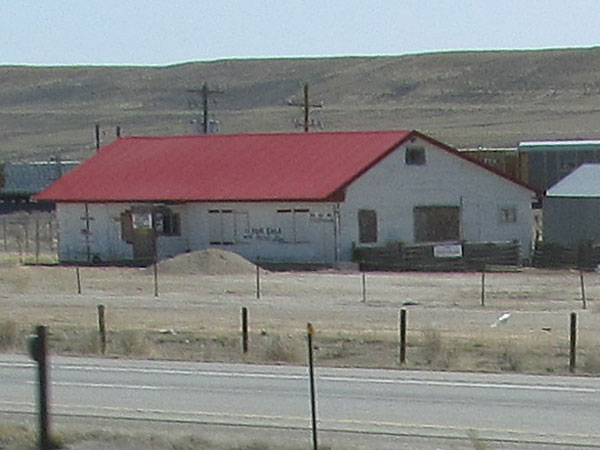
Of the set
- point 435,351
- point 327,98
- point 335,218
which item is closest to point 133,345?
point 435,351

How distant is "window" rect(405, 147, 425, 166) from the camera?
52.0 m

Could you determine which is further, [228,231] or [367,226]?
[228,231]

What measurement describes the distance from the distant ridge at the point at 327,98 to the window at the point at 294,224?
67.5 meters

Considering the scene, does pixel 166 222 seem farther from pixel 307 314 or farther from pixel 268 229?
pixel 307 314

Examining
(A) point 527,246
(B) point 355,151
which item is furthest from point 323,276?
(A) point 527,246

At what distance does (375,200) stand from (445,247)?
2851 millimetres

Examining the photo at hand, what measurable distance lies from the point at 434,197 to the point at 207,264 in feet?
31.0

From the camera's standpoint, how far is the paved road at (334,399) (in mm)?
15047

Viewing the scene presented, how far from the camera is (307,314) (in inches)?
1372

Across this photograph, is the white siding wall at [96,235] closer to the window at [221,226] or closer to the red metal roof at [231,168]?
the red metal roof at [231,168]

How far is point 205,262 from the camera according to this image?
46.7 m

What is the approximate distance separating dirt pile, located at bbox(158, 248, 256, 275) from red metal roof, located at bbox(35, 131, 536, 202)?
3256 mm

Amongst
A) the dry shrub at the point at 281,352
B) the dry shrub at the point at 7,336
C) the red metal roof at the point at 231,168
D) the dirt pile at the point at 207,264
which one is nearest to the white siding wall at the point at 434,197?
the red metal roof at the point at 231,168

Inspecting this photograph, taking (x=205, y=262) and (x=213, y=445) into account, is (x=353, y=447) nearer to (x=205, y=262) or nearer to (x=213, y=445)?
(x=213, y=445)
